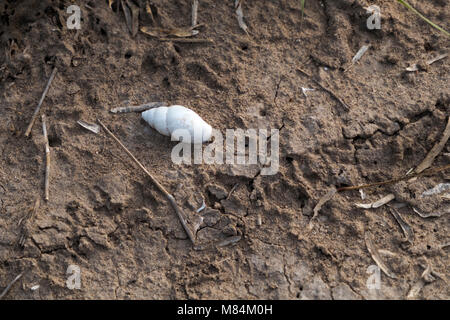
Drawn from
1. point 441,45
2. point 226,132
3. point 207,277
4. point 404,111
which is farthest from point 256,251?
point 441,45

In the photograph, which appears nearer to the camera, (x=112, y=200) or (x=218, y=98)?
(x=112, y=200)

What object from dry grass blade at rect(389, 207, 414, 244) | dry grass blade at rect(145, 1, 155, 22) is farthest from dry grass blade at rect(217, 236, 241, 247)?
dry grass blade at rect(145, 1, 155, 22)

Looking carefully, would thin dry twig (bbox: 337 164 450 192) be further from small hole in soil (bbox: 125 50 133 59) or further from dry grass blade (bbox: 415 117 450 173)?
small hole in soil (bbox: 125 50 133 59)

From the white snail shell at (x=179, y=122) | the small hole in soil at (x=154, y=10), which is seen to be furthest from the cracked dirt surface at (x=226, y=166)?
the white snail shell at (x=179, y=122)

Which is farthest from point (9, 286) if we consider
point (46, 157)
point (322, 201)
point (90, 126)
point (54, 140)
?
point (322, 201)

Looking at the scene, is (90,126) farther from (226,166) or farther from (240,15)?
(240,15)

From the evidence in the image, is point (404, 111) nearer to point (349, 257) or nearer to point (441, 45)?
point (441, 45)

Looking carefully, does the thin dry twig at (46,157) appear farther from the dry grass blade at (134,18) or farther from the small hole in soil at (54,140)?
the dry grass blade at (134,18)
